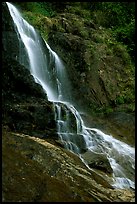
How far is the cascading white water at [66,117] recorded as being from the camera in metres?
11.4

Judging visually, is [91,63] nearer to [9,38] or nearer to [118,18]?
[9,38]

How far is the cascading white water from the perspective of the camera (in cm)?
1140

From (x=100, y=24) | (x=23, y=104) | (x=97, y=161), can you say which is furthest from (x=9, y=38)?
(x=100, y=24)

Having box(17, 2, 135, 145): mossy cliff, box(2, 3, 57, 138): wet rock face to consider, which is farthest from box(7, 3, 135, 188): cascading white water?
box(17, 2, 135, 145): mossy cliff

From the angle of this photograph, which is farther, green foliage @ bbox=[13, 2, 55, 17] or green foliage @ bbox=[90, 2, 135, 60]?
green foliage @ bbox=[90, 2, 135, 60]

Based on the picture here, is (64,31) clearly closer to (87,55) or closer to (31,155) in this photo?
(87,55)

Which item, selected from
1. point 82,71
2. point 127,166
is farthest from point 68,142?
point 82,71

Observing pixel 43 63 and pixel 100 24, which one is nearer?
pixel 43 63

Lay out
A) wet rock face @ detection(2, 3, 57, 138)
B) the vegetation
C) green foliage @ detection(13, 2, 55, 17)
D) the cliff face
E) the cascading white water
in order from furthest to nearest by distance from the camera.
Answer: green foliage @ detection(13, 2, 55, 17)
the vegetation
the cascading white water
wet rock face @ detection(2, 3, 57, 138)
the cliff face

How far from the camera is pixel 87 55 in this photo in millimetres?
17859

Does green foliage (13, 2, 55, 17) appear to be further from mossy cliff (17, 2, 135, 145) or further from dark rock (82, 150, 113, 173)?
dark rock (82, 150, 113, 173)

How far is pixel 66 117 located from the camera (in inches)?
478

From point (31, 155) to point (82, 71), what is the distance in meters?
9.19

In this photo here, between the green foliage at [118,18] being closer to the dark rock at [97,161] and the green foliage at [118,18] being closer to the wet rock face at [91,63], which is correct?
the wet rock face at [91,63]
